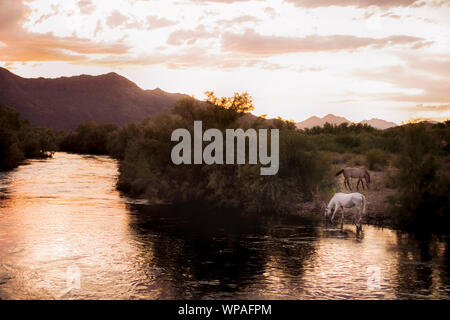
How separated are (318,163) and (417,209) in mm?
7234

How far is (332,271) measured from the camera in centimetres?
A: 1467

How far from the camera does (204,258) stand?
1659 centimetres

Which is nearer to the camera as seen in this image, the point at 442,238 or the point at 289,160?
the point at 442,238

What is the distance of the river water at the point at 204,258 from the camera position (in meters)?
12.8

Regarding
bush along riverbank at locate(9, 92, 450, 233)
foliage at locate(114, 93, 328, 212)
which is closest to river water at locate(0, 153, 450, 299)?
bush along riverbank at locate(9, 92, 450, 233)

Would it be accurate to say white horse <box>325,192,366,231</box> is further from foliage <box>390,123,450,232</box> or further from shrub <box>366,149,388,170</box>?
shrub <box>366,149,388,170</box>

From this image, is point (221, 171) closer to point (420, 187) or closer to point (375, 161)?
point (420, 187)

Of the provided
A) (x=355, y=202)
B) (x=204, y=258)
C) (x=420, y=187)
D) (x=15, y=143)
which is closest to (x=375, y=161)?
(x=420, y=187)

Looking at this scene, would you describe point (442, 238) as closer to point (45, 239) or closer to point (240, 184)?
point (240, 184)

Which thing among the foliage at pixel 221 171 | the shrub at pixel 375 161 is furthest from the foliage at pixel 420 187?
the shrub at pixel 375 161

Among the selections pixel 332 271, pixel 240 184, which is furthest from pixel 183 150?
pixel 332 271

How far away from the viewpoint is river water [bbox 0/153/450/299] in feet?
42.1

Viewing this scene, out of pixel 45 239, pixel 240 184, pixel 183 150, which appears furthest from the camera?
pixel 183 150
